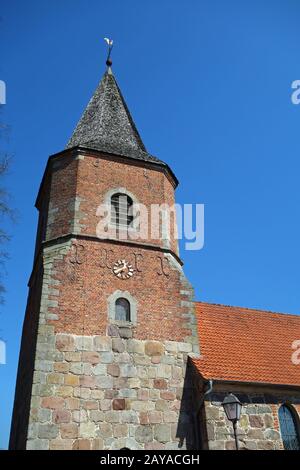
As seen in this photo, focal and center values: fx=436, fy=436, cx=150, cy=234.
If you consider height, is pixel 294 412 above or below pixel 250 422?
above

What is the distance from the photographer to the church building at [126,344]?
35.9 feet

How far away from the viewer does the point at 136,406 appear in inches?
447

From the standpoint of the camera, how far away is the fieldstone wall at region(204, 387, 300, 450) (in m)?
A: 11.0

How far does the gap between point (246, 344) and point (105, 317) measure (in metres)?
5.15

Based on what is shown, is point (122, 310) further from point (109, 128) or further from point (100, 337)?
point (109, 128)

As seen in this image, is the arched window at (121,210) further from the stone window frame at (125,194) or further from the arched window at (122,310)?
the arched window at (122,310)

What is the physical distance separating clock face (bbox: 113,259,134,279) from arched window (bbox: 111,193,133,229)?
1364mm

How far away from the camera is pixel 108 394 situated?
11.2 metres

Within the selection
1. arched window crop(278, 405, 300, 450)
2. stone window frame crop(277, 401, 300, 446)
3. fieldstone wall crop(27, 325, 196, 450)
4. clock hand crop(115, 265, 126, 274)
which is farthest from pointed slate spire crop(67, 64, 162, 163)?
arched window crop(278, 405, 300, 450)

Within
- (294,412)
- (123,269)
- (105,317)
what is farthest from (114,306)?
(294,412)

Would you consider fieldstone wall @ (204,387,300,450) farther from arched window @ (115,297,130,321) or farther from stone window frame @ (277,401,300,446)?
arched window @ (115,297,130,321)

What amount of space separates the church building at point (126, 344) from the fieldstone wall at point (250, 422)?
3 centimetres

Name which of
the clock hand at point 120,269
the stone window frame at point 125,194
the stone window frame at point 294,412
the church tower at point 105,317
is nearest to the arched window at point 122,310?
the church tower at point 105,317
